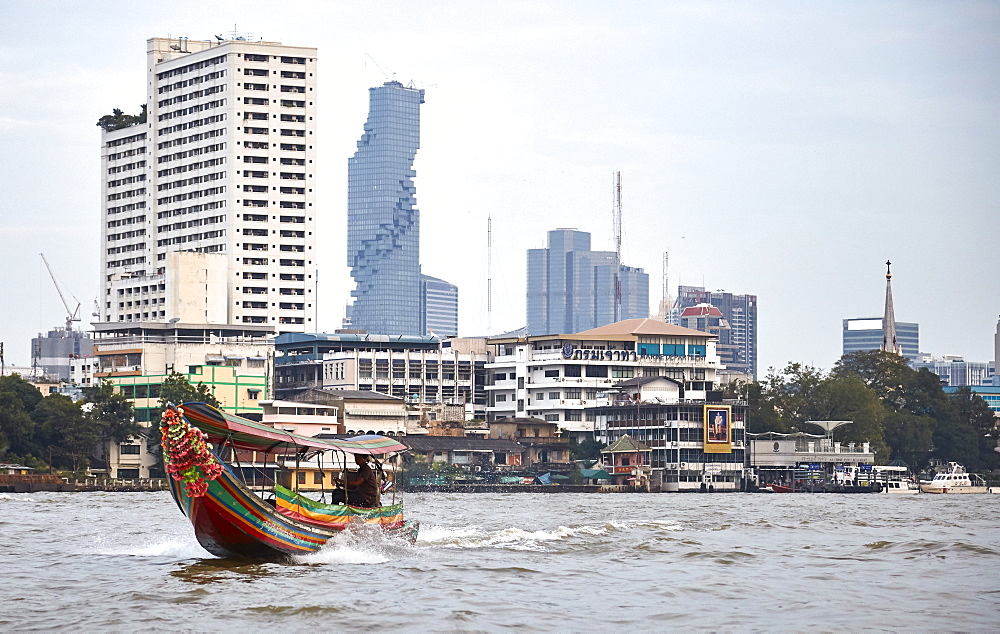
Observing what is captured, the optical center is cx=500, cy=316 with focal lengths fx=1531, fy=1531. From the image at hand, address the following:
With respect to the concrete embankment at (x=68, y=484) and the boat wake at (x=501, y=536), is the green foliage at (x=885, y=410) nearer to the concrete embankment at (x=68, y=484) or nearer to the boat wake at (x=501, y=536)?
the concrete embankment at (x=68, y=484)

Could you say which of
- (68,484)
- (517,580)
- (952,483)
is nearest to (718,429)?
(952,483)

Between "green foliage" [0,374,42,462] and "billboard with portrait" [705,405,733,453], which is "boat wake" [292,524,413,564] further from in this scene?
"billboard with portrait" [705,405,733,453]

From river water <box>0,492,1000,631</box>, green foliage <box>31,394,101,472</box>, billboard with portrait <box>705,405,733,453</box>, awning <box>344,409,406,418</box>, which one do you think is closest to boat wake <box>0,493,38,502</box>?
green foliage <box>31,394,101,472</box>

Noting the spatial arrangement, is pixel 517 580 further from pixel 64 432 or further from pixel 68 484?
pixel 64 432

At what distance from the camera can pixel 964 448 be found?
13400cm

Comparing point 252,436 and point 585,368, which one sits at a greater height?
point 585,368

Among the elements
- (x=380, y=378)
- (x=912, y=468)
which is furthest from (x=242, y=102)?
(x=912, y=468)

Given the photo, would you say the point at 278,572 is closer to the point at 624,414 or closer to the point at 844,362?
the point at 624,414

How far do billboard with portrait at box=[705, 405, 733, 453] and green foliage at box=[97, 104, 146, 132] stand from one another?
85167mm

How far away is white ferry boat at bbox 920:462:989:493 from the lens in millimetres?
118812

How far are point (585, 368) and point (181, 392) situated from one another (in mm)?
37635

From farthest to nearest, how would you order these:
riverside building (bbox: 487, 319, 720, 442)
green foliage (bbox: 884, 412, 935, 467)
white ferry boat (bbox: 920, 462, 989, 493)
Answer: green foliage (bbox: 884, 412, 935, 467), riverside building (bbox: 487, 319, 720, 442), white ferry boat (bbox: 920, 462, 989, 493)

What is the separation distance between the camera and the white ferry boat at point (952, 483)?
119 meters

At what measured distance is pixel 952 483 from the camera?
11988 cm
